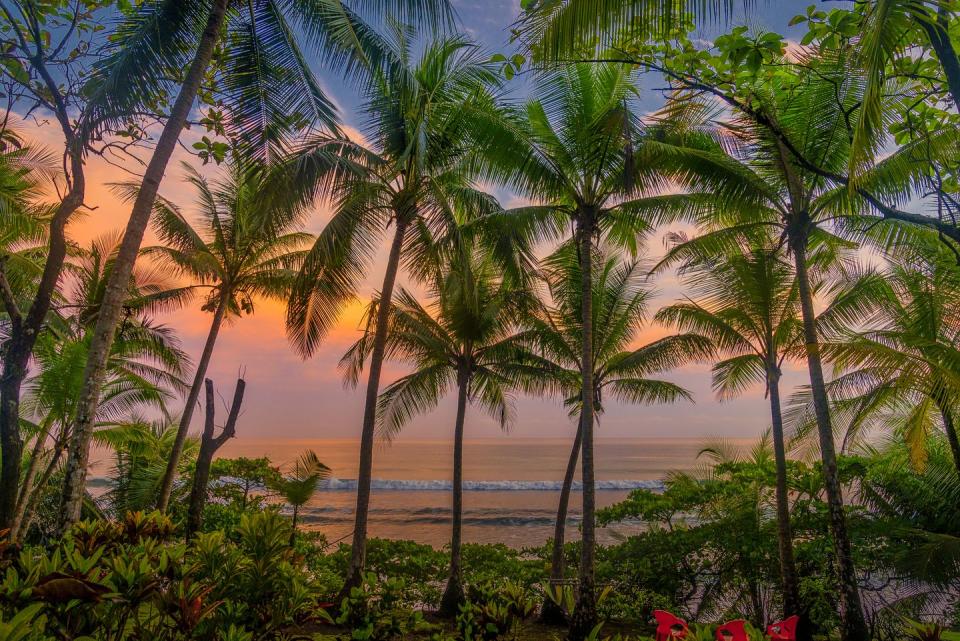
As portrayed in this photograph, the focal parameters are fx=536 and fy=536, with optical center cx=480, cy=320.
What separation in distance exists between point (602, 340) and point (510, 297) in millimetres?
2174

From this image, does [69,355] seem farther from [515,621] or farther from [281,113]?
[515,621]

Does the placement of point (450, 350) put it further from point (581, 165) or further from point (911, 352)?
point (911, 352)

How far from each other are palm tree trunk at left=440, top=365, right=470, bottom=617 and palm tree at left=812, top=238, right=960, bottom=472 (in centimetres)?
691

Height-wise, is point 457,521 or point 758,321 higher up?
point 758,321

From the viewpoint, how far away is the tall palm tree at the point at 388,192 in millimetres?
8148

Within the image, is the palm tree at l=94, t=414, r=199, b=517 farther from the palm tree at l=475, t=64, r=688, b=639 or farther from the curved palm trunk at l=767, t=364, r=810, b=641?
the curved palm trunk at l=767, t=364, r=810, b=641

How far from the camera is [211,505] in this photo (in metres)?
12.9

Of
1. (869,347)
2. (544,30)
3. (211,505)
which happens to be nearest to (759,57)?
(544,30)

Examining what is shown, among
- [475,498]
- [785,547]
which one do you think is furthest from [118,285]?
[475,498]

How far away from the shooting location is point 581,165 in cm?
860

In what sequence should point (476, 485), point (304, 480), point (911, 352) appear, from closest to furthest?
point (911, 352), point (304, 480), point (476, 485)

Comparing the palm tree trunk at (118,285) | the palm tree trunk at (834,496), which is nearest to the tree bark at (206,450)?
the palm tree trunk at (118,285)

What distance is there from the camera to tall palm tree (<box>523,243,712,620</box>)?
37.0 feet

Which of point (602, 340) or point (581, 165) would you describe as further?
point (602, 340)
